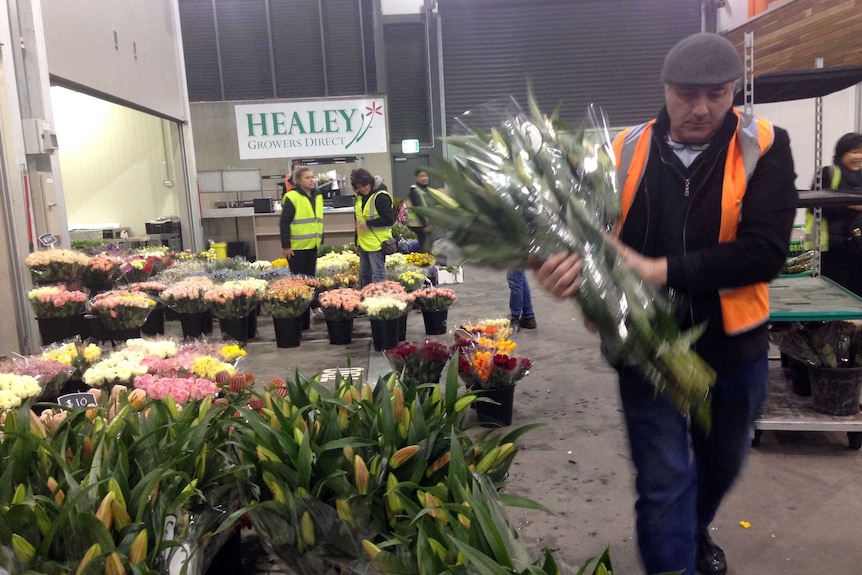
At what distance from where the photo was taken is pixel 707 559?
2.17 meters

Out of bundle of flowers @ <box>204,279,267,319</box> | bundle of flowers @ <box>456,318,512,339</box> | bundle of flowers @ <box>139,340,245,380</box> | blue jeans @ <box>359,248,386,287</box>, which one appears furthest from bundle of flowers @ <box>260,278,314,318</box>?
bundle of flowers @ <box>139,340,245,380</box>

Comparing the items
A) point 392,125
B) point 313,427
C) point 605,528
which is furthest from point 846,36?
point 392,125

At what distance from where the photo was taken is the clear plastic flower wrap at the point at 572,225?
1.38m

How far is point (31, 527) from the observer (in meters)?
1.29

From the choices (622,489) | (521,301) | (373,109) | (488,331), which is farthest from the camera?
(373,109)

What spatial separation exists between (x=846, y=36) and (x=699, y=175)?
6637 millimetres

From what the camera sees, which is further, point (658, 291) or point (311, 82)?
point (311, 82)

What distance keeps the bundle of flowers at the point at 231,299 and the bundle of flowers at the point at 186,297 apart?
8 cm

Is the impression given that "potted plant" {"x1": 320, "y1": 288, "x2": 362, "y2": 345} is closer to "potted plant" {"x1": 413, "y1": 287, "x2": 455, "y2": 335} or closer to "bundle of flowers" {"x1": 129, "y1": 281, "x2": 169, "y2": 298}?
"potted plant" {"x1": 413, "y1": 287, "x2": 455, "y2": 335}

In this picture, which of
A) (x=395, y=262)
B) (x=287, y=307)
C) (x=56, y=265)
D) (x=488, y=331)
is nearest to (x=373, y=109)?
(x=395, y=262)

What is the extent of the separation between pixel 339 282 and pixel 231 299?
1.45 metres

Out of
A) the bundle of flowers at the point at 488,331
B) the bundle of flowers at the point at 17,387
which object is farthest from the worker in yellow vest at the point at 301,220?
the bundle of flowers at the point at 17,387

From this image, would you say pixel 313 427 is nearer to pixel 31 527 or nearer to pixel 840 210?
pixel 31 527

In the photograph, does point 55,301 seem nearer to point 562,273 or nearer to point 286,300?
point 286,300
